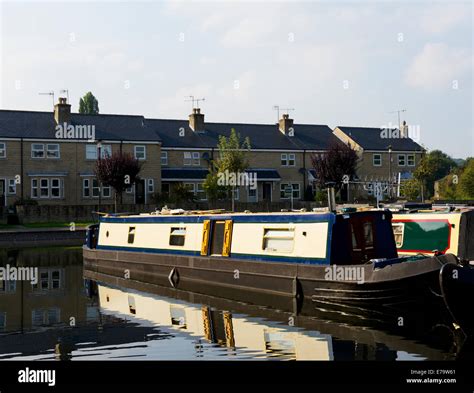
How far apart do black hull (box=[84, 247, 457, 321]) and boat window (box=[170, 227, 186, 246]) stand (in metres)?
0.48

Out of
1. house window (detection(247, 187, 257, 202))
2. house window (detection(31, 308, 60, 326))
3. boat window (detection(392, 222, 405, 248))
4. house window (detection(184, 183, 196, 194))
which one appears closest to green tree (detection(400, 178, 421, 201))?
house window (detection(247, 187, 257, 202))

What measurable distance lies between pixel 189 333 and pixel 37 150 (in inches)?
1506

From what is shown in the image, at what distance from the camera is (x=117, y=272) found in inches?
1064

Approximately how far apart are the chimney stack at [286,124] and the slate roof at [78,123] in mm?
12498

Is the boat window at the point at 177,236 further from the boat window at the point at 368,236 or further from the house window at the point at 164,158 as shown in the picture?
the house window at the point at 164,158

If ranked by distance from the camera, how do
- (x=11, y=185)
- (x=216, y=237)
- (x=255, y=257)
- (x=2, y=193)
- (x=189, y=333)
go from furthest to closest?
(x=11, y=185) → (x=2, y=193) → (x=216, y=237) → (x=255, y=257) → (x=189, y=333)

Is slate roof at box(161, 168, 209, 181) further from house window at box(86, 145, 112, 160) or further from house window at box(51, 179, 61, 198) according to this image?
house window at box(51, 179, 61, 198)

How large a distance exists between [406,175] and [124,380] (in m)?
52.8

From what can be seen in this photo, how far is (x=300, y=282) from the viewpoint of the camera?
18.5 metres

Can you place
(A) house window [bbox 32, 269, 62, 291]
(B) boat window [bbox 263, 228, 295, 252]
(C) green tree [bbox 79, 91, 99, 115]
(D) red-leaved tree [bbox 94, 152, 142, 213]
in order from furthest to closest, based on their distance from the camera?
(C) green tree [bbox 79, 91, 99, 115] → (D) red-leaved tree [bbox 94, 152, 142, 213] → (A) house window [bbox 32, 269, 62, 291] → (B) boat window [bbox 263, 228, 295, 252]

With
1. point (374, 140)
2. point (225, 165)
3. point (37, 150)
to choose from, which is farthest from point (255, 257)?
point (374, 140)

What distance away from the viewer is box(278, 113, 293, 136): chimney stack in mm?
62750

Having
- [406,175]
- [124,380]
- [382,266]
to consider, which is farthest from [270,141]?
[124,380]

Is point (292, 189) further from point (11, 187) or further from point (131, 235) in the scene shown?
point (131, 235)
